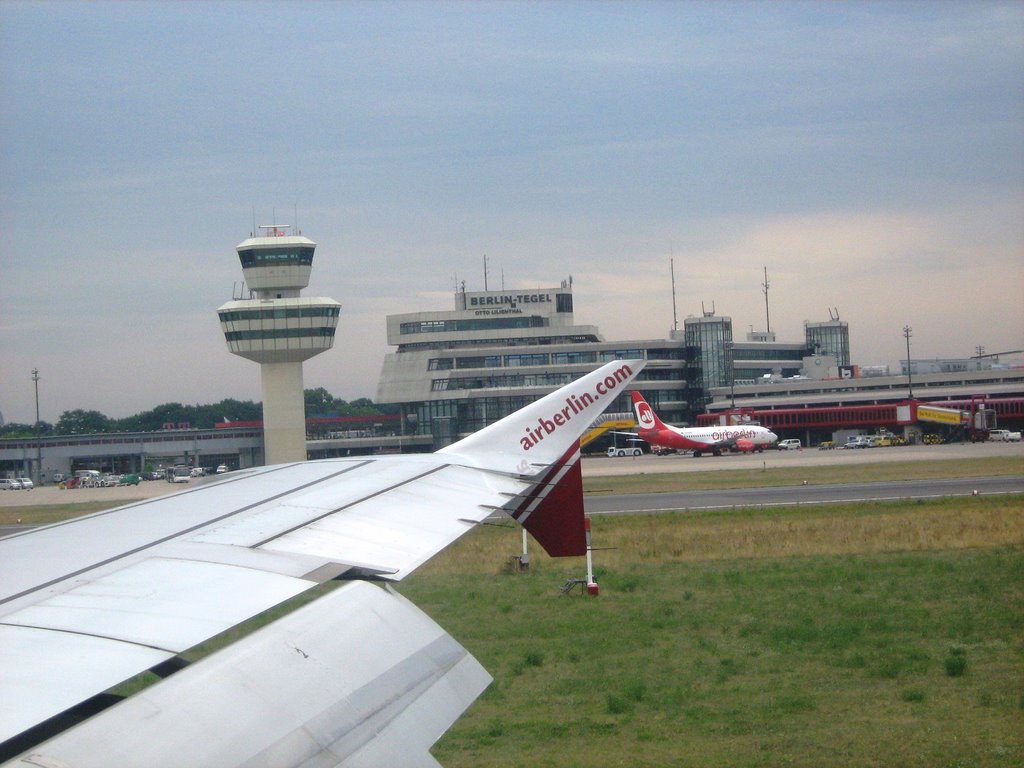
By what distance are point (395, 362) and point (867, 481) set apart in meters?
58.9

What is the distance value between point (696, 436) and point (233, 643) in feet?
272

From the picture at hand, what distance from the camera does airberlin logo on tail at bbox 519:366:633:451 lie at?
7.28 meters

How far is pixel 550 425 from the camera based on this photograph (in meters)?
7.30

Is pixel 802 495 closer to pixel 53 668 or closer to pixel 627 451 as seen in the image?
pixel 53 668

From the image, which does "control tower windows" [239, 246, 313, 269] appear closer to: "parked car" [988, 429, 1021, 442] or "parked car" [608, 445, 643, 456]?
"parked car" [608, 445, 643, 456]

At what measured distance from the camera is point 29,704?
2.51 m

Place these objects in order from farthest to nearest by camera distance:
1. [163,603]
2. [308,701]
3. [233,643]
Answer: [163,603], [233,643], [308,701]

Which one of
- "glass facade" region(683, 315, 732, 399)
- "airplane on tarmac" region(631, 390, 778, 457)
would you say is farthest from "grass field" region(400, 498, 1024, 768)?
"glass facade" region(683, 315, 732, 399)

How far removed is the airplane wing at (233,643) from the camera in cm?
256

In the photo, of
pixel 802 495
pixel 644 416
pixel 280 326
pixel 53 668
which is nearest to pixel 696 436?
pixel 644 416

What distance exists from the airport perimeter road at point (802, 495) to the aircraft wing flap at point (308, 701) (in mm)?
32153

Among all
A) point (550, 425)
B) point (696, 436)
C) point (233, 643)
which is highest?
point (550, 425)

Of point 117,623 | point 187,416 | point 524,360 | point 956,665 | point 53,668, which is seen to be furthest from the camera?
point 524,360

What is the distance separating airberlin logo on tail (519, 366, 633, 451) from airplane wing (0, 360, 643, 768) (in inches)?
50.2
